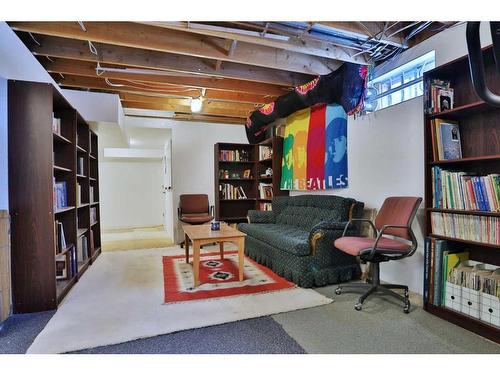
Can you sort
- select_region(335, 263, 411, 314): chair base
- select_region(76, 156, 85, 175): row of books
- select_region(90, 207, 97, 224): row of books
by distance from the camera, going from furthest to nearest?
select_region(90, 207, 97, 224): row of books, select_region(76, 156, 85, 175): row of books, select_region(335, 263, 411, 314): chair base

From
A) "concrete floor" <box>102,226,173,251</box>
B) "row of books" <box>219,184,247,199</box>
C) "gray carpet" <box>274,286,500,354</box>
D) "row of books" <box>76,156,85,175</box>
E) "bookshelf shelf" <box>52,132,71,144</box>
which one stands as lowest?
"concrete floor" <box>102,226,173,251</box>

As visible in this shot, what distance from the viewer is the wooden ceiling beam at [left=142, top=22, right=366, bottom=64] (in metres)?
2.28

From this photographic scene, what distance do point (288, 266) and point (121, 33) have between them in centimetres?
278

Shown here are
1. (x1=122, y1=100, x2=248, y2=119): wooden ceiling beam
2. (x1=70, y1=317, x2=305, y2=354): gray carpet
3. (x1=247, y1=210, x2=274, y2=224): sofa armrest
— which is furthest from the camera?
(x1=122, y1=100, x2=248, y2=119): wooden ceiling beam

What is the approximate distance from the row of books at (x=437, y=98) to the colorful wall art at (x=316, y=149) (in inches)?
51.0

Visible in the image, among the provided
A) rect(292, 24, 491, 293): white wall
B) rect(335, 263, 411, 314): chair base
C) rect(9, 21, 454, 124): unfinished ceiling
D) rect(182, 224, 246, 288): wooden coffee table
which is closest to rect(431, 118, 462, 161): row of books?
rect(292, 24, 491, 293): white wall

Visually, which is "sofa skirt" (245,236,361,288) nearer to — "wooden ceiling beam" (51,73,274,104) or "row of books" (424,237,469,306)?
"row of books" (424,237,469,306)

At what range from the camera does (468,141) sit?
2172 millimetres

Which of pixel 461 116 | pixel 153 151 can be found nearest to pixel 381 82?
pixel 461 116

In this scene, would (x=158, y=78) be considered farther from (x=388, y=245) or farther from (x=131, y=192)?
(x=131, y=192)

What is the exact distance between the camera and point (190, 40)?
8.86 ft

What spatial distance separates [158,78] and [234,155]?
2085mm

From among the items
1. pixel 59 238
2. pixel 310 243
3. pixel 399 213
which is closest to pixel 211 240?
pixel 310 243
